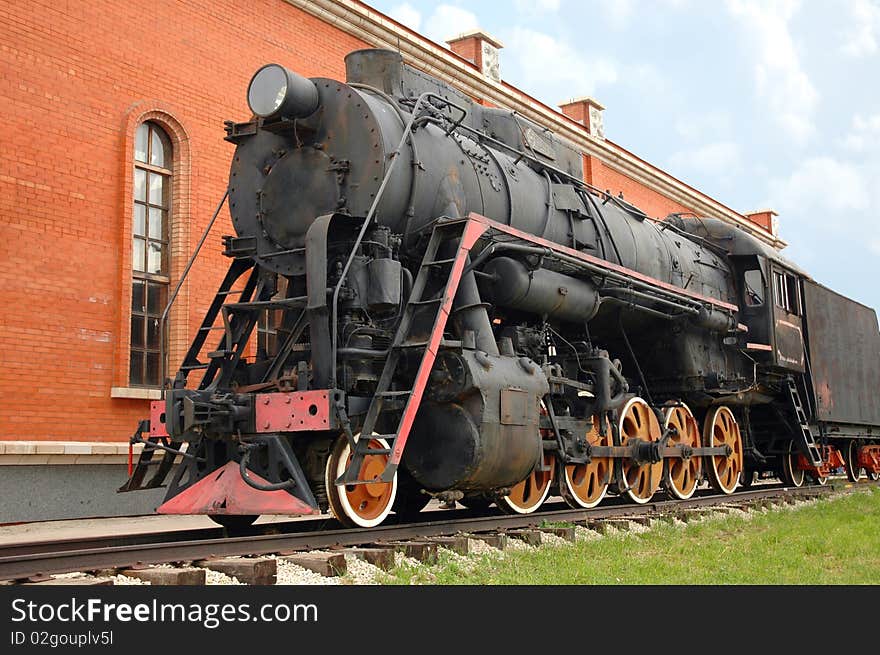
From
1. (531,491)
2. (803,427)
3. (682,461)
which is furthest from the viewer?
(803,427)

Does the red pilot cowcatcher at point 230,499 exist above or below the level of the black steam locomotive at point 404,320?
below

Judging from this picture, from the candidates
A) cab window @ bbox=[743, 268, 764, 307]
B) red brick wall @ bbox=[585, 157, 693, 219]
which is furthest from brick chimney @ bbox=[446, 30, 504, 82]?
cab window @ bbox=[743, 268, 764, 307]

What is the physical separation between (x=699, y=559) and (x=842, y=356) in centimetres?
1025

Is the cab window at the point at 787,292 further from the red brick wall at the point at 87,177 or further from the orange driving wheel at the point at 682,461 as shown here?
the red brick wall at the point at 87,177

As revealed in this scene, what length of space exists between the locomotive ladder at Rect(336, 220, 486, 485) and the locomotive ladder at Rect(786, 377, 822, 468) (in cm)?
803

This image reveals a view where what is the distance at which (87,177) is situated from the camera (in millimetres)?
11320

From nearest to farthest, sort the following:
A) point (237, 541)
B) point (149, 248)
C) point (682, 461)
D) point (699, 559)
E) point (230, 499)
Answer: point (237, 541) → point (699, 559) → point (230, 499) → point (682, 461) → point (149, 248)

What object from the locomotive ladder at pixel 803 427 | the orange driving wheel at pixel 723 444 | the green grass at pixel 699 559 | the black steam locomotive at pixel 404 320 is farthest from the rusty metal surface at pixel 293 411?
the locomotive ladder at pixel 803 427

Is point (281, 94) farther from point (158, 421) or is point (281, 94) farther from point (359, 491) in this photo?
point (359, 491)

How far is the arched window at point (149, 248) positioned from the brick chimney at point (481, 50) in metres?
7.72

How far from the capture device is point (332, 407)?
6.56 m

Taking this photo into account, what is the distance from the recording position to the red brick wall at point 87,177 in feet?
34.6

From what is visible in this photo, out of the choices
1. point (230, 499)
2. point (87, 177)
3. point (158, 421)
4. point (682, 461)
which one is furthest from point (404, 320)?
point (87, 177)
